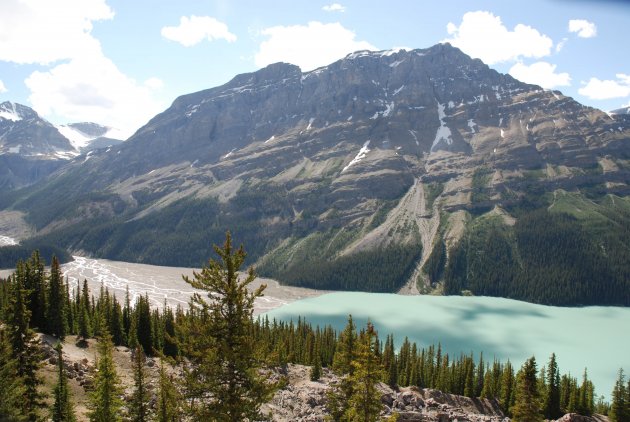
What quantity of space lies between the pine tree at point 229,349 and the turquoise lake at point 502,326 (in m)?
111

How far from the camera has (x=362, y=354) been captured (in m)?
27.2

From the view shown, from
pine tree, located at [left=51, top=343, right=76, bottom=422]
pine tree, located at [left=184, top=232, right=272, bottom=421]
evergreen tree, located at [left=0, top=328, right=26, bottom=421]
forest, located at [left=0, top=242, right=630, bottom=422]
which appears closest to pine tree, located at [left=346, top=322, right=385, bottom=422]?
forest, located at [left=0, top=242, right=630, bottom=422]

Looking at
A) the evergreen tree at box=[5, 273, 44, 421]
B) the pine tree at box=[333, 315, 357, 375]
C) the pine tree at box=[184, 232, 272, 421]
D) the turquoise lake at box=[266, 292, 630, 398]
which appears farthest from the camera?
the turquoise lake at box=[266, 292, 630, 398]

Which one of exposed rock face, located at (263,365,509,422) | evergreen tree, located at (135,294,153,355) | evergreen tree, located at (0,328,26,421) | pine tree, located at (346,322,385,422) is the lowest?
exposed rock face, located at (263,365,509,422)

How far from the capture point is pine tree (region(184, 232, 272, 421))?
17953 mm

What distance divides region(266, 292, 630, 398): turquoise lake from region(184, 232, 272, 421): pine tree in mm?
111411

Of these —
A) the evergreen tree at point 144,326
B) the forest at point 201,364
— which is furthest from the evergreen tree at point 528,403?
the evergreen tree at point 144,326

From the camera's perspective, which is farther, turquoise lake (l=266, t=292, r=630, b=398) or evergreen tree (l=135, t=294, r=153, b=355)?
turquoise lake (l=266, t=292, r=630, b=398)

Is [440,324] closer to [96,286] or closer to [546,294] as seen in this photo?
[546,294]

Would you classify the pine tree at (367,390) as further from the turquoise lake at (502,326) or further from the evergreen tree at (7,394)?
the turquoise lake at (502,326)

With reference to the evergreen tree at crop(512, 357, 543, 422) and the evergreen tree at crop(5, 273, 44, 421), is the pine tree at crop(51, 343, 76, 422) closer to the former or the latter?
the evergreen tree at crop(5, 273, 44, 421)

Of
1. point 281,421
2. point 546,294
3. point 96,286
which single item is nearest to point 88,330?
point 281,421

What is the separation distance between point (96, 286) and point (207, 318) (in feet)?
629

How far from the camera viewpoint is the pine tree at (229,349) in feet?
58.9
